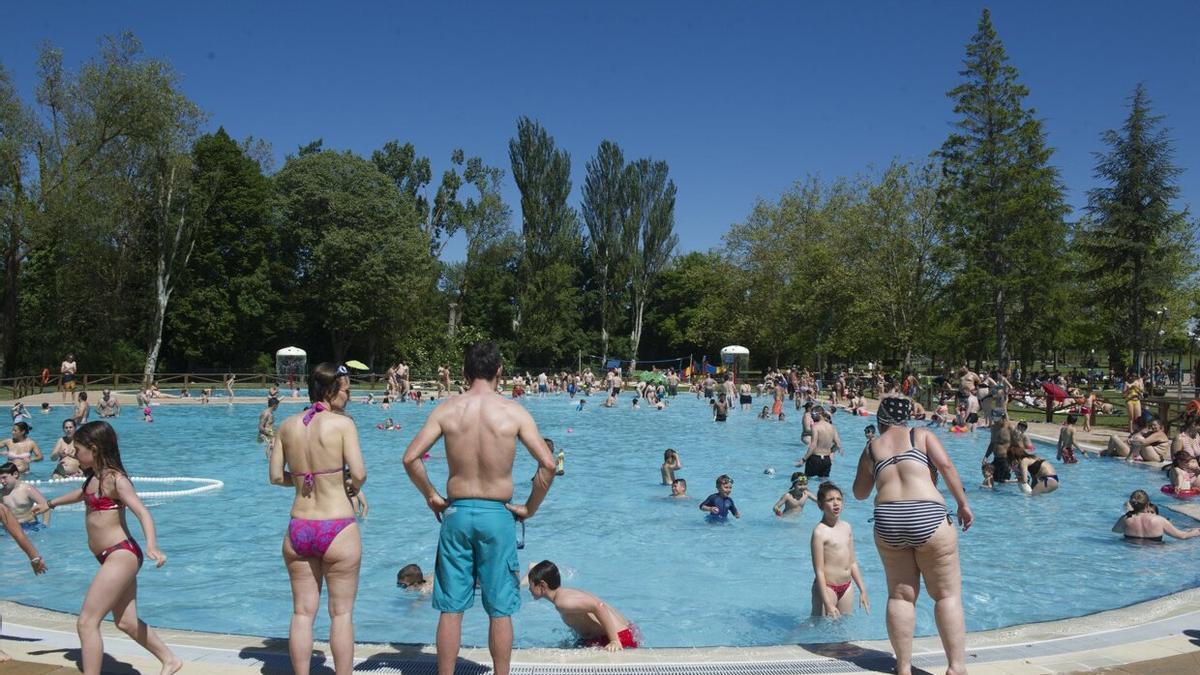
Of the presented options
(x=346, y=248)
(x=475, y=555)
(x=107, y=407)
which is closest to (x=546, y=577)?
(x=475, y=555)

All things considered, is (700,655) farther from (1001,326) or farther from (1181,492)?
(1001,326)

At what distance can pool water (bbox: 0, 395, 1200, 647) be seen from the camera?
7691 millimetres

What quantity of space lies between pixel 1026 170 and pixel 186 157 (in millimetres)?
35735

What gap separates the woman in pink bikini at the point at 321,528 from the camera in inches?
159

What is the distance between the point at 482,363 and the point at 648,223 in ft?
171

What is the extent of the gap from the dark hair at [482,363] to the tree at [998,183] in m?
35.3

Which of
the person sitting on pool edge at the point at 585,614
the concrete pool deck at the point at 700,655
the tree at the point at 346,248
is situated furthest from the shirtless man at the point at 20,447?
the tree at the point at 346,248

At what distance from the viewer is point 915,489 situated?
4.33m

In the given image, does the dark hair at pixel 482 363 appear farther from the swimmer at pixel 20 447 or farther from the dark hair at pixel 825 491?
the swimmer at pixel 20 447

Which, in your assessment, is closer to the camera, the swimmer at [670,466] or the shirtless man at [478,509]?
the shirtless man at [478,509]

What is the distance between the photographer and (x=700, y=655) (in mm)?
4957

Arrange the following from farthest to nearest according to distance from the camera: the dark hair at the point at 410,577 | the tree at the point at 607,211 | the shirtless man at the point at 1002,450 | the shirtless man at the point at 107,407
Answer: the tree at the point at 607,211 < the shirtless man at the point at 107,407 < the shirtless man at the point at 1002,450 < the dark hair at the point at 410,577

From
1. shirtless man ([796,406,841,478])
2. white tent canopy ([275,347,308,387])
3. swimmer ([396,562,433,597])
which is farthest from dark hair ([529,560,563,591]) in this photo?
white tent canopy ([275,347,308,387])

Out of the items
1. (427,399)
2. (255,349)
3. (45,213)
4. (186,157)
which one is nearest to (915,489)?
(427,399)
